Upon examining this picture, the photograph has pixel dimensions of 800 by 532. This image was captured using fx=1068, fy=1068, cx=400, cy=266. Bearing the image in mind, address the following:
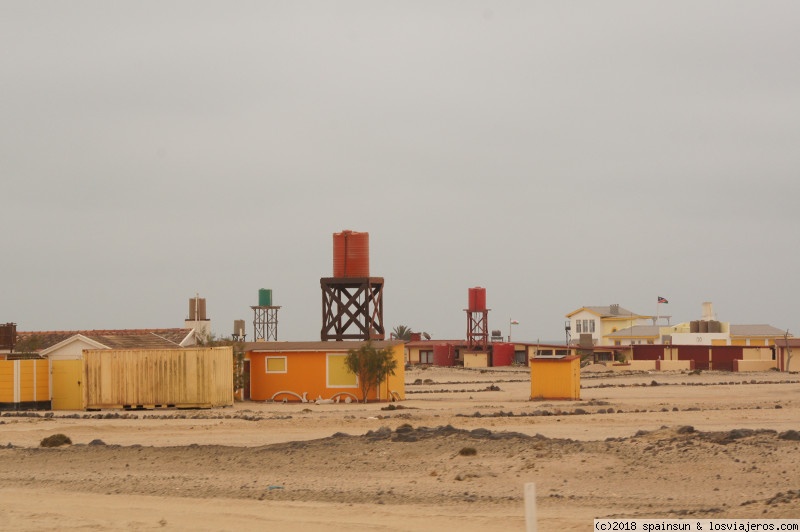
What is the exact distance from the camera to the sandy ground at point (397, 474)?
16188 millimetres

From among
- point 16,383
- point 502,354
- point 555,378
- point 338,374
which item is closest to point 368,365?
point 338,374

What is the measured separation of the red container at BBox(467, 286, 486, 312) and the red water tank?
162 feet

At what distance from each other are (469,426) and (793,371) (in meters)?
54.9

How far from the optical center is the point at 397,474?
Answer: 20.3m

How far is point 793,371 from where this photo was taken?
77.2m

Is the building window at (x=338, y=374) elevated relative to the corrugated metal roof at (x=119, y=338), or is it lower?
lower

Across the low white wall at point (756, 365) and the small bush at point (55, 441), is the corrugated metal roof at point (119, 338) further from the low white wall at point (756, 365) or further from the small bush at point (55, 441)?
the low white wall at point (756, 365)

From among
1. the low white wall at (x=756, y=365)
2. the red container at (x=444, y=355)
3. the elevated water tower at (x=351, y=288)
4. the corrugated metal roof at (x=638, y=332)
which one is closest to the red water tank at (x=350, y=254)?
the elevated water tower at (x=351, y=288)

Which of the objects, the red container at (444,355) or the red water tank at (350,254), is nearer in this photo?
the red water tank at (350,254)

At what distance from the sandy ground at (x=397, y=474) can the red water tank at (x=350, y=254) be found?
58.0 feet

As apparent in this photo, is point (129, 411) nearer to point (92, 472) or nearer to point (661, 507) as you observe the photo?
point (92, 472)

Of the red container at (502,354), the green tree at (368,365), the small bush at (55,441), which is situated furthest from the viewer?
the red container at (502,354)

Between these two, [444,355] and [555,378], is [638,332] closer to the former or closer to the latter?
[444,355]

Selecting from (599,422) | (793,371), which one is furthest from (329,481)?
(793,371)
